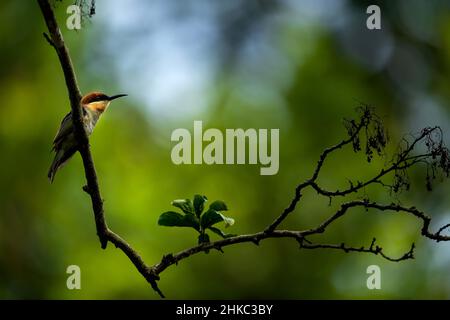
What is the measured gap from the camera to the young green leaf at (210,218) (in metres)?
3.09

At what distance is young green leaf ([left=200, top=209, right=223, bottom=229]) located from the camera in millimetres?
3094

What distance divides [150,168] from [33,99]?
5.50 feet

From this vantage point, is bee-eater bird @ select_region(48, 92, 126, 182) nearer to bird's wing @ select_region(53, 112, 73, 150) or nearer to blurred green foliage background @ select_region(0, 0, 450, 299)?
bird's wing @ select_region(53, 112, 73, 150)

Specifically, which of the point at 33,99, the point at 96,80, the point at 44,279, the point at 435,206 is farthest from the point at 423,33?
the point at 44,279

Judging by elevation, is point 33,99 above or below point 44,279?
above

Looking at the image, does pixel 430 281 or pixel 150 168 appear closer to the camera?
pixel 430 281

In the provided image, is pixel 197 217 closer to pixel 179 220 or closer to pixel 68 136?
pixel 179 220

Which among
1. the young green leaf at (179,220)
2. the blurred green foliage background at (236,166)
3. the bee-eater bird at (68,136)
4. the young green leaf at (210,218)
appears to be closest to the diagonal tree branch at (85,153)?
the young green leaf at (179,220)

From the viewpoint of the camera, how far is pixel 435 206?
25.8 ft

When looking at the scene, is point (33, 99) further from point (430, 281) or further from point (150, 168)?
point (430, 281)

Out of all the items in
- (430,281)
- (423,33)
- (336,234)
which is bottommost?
(430,281)

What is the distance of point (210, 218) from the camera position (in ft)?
10.2
